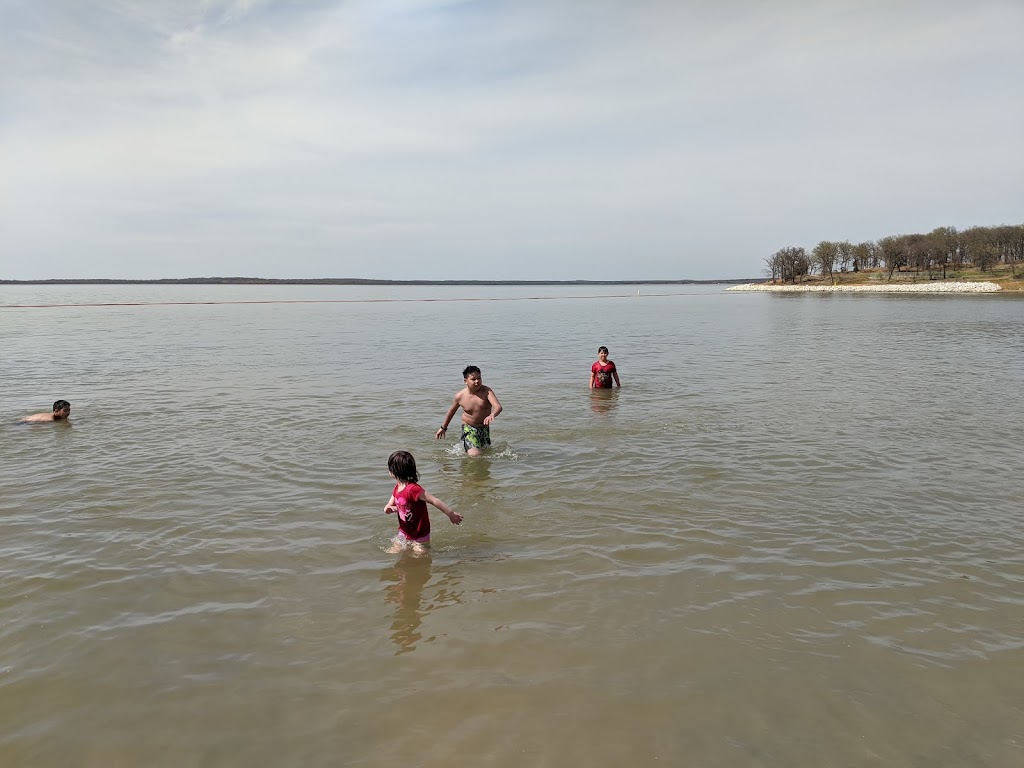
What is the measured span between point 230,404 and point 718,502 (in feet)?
37.8

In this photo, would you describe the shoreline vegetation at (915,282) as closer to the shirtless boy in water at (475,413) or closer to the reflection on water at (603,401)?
the reflection on water at (603,401)

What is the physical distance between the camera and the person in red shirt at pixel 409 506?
21.0 feet

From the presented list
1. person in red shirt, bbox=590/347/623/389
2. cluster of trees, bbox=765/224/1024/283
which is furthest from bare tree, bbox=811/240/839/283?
person in red shirt, bbox=590/347/623/389

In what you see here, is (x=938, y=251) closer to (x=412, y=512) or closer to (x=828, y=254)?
(x=828, y=254)

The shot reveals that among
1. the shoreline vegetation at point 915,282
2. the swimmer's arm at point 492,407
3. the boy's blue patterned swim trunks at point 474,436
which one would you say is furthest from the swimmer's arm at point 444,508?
the shoreline vegetation at point 915,282

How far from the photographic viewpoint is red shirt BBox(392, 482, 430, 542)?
650 cm

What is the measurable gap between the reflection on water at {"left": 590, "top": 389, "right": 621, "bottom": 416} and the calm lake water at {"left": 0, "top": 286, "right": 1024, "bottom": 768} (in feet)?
1.93

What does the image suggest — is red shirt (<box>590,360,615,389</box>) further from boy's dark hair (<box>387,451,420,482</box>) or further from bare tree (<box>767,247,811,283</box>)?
bare tree (<box>767,247,811,283</box>)

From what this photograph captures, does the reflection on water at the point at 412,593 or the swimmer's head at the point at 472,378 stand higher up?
the swimmer's head at the point at 472,378

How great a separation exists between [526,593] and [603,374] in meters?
11.3

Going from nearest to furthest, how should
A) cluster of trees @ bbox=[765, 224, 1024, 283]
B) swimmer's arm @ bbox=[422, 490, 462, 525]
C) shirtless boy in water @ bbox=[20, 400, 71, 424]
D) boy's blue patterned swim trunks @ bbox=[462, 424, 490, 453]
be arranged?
1. swimmer's arm @ bbox=[422, 490, 462, 525]
2. boy's blue patterned swim trunks @ bbox=[462, 424, 490, 453]
3. shirtless boy in water @ bbox=[20, 400, 71, 424]
4. cluster of trees @ bbox=[765, 224, 1024, 283]

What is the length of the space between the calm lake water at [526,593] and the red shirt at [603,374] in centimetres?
301

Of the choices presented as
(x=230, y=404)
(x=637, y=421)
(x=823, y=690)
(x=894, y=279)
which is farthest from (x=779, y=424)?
(x=894, y=279)

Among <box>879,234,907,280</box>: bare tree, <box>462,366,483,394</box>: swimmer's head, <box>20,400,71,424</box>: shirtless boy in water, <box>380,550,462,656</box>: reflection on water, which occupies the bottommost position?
<box>380,550,462,656</box>: reflection on water
